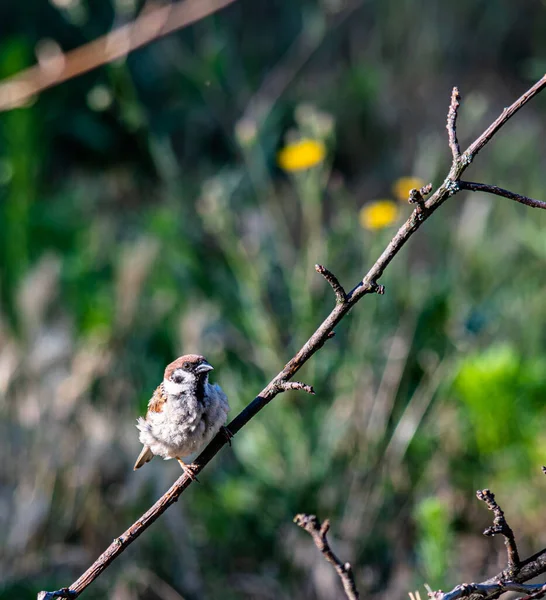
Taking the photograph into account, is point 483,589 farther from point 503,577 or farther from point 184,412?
point 184,412

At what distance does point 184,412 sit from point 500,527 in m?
0.95

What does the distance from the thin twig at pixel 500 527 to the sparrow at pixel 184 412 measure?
825 millimetres

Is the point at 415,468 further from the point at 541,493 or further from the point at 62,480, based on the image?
the point at 62,480

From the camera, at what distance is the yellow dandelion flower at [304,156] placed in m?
3.24

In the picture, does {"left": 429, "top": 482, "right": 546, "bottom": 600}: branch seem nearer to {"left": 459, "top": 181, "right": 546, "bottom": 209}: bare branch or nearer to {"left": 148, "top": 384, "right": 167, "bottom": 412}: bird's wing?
{"left": 459, "top": 181, "right": 546, "bottom": 209}: bare branch

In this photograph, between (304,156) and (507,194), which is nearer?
(507,194)

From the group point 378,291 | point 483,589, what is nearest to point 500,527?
point 483,589

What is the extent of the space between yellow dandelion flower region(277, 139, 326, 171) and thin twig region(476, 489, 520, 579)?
2300mm

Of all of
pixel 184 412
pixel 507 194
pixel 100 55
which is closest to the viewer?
pixel 507 194

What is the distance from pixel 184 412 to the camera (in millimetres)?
1887

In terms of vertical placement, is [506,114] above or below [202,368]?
below

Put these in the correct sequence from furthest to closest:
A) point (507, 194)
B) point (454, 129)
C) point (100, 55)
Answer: point (100, 55)
point (454, 129)
point (507, 194)

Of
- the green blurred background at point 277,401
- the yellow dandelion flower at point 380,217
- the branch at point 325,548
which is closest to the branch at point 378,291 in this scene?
the branch at point 325,548

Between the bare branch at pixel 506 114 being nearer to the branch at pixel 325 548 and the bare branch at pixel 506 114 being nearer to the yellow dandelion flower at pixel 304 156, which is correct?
the branch at pixel 325 548
